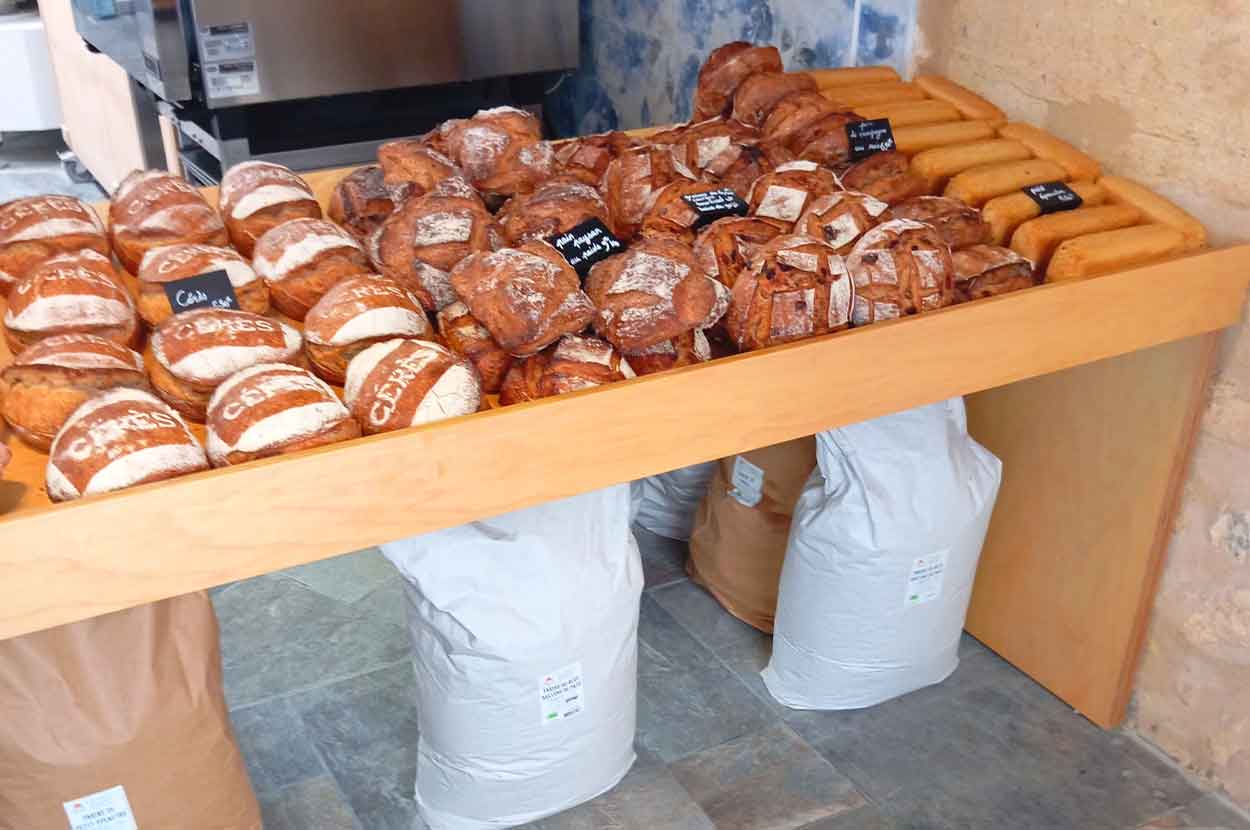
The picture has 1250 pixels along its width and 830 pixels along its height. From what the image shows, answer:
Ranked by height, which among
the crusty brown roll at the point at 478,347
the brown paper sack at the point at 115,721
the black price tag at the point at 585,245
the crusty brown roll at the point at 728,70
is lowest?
the brown paper sack at the point at 115,721

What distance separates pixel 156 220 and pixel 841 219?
0.88 metres

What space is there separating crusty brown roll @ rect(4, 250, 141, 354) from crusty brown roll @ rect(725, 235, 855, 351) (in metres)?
0.70

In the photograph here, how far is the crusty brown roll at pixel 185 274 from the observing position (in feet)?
4.51

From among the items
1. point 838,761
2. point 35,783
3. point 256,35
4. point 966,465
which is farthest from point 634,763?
point 256,35

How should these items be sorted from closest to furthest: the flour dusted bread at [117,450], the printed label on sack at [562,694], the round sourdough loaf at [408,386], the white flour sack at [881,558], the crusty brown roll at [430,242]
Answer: the flour dusted bread at [117,450] → the round sourdough loaf at [408,386] → the crusty brown roll at [430,242] → the printed label on sack at [562,694] → the white flour sack at [881,558]

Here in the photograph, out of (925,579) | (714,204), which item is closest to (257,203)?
(714,204)

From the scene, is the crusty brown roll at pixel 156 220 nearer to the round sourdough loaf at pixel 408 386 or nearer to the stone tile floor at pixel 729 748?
the round sourdough loaf at pixel 408 386

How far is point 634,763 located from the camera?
190 cm

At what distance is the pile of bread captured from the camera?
1210 mm

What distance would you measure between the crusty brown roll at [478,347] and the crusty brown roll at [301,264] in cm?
16

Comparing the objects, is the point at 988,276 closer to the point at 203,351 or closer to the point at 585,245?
the point at 585,245

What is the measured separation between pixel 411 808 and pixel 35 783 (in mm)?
573

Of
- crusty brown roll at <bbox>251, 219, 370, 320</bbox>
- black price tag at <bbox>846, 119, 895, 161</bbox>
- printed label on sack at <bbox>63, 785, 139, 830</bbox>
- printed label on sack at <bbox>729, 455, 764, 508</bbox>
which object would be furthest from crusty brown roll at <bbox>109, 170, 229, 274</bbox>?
printed label on sack at <bbox>729, 455, 764, 508</bbox>

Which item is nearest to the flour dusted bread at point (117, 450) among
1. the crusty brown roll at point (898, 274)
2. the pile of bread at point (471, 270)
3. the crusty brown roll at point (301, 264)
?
the pile of bread at point (471, 270)
